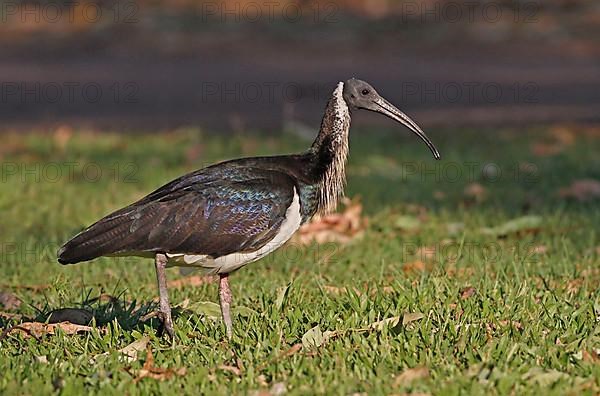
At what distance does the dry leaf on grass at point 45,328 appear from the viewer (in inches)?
243

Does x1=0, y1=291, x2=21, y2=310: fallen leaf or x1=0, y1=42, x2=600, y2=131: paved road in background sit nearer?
x1=0, y1=291, x2=21, y2=310: fallen leaf

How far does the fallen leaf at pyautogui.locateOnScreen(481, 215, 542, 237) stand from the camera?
28.8 ft

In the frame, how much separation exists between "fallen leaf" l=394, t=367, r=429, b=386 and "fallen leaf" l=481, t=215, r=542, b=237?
3.57 meters

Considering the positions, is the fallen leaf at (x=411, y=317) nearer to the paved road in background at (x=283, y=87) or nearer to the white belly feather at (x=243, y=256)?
the white belly feather at (x=243, y=256)

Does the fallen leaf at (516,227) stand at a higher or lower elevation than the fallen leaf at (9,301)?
higher

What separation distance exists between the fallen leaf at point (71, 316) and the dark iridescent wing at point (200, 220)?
1.64ft

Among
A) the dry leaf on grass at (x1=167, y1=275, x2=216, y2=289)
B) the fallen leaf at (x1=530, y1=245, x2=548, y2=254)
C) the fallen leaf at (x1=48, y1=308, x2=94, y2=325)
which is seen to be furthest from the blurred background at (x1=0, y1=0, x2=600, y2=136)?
the fallen leaf at (x1=48, y1=308, x2=94, y2=325)

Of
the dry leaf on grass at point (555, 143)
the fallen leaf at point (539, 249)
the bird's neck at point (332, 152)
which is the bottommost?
the fallen leaf at point (539, 249)

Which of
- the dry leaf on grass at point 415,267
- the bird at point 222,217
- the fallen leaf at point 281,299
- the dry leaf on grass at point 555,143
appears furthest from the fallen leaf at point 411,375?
the dry leaf on grass at point 555,143

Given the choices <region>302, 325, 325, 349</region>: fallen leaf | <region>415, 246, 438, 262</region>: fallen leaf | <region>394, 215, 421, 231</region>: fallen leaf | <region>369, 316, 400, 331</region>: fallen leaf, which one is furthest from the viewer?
<region>394, 215, 421, 231</region>: fallen leaf

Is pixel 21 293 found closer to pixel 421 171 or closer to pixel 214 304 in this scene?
pixel 214 304

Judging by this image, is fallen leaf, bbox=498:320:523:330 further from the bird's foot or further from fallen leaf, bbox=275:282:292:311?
the bird's foot

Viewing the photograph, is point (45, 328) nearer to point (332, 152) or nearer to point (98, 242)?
point (98, 242)

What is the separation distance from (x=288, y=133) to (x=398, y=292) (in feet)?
23.6
